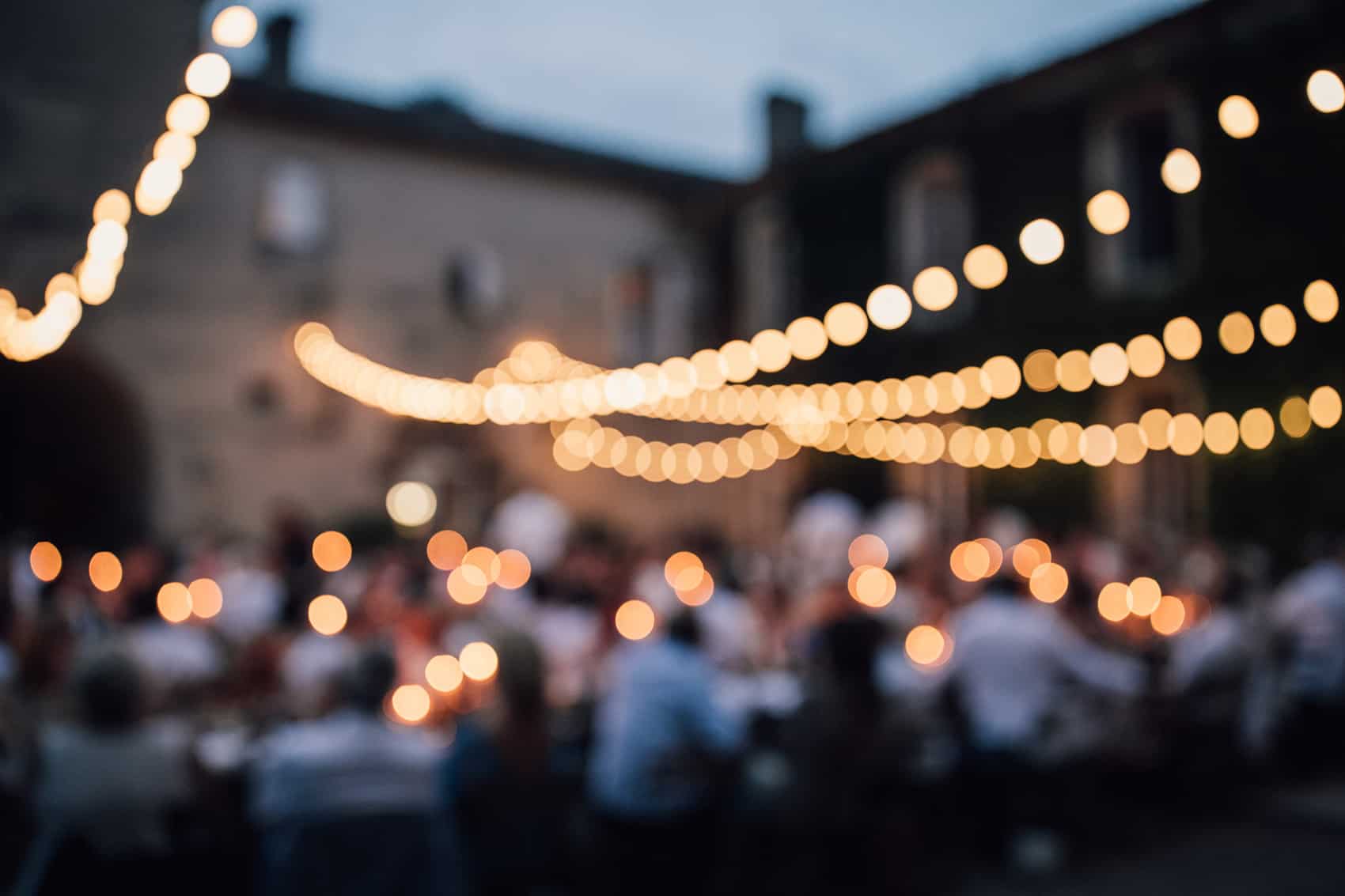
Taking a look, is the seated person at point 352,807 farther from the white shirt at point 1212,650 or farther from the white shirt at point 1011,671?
the white shirt at point 1212,650

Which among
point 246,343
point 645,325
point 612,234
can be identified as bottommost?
point 246,343

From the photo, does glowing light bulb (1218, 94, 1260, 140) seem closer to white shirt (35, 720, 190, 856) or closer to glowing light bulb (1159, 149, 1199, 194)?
glowing light bulb (1159, 149, 1199, 194)

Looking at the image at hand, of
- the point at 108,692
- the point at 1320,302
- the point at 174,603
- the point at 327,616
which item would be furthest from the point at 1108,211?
the point at 174,603

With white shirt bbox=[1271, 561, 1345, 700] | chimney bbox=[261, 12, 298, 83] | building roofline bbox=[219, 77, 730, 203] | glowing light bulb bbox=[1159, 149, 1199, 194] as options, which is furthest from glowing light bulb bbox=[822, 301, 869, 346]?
chimney bbox=[261, 12, 298, 83]

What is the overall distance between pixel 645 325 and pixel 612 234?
1410 millimetres

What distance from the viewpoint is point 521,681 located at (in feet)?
10.9

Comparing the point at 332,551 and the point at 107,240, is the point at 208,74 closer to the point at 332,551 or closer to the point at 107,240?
the point at 107,240

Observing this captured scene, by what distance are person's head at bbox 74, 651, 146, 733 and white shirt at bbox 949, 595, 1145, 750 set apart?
328cm

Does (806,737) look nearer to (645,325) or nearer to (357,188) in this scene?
(357,188)

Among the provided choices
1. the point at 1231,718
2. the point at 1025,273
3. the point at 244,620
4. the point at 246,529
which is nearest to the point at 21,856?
the point at 244,620

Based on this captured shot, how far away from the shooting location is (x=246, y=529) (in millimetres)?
12656

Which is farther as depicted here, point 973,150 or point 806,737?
point 973,150

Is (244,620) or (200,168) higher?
(200,168)

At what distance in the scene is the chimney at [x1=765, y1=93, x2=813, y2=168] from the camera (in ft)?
54.2
